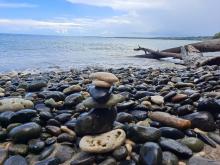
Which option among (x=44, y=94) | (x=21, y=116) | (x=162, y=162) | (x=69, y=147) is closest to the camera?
(x=162, y=162)

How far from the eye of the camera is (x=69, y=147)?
4.15 metres

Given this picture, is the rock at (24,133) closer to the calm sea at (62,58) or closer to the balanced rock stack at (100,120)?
the balanced rock stack at (100,120)

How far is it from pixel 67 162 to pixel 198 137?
1.80 metres

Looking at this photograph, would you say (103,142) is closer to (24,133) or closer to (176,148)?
(176,148)

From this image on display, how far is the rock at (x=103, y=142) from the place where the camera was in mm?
3693

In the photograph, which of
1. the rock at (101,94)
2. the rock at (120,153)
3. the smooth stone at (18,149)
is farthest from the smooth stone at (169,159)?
the smooth stone at (18,149)

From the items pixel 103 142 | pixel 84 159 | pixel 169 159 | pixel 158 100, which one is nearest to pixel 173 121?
pixel 169 159

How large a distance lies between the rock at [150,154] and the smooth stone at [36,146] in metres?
1.37

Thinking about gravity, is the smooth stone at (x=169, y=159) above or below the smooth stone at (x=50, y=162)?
above

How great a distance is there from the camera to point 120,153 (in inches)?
145

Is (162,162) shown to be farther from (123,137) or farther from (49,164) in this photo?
(49,164)

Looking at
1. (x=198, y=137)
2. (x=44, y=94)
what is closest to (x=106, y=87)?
(x=198, y=137)

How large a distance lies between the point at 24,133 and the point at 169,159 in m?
1.98

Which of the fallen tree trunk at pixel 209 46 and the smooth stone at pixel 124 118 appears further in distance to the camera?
the fallen tree trunk at pixel 209 46
